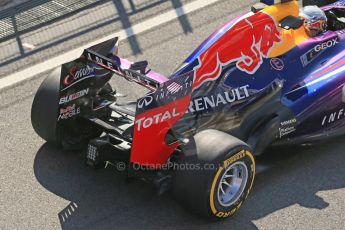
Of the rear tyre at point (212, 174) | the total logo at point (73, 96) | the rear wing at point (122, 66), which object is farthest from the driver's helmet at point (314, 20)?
the total logo at point (73, 96)

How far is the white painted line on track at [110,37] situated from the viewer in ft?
28.4

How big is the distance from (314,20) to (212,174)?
234 cm

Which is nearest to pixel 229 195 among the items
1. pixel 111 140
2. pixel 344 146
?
pixel 111 140

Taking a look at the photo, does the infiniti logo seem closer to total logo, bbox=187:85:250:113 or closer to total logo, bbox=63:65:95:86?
total logo, bbox=187:85:250:113

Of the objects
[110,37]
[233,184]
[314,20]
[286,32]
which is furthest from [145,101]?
[110,37]

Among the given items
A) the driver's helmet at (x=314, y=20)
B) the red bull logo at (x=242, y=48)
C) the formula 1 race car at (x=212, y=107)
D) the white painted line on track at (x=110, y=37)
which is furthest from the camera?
the white painted line on track at (x=110, y=37)

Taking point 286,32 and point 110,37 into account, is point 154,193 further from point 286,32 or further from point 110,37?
point 110,37

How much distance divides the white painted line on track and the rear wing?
2.31m

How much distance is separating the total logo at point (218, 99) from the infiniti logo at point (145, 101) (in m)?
0.65

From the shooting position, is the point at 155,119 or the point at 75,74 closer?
the point at 155,119

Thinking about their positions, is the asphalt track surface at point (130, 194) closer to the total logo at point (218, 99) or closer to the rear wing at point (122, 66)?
the total logo at point (218, 99)

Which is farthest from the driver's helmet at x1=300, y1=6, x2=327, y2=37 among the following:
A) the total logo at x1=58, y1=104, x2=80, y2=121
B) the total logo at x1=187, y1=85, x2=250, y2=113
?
the total logo at x1=58, y1=104, x2=80, y2=121

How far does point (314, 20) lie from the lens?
23.3ft

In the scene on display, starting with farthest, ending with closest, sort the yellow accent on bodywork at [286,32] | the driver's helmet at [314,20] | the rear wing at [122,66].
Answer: the driver's helmet at [314,20]
the yellow accent on bodywork at [286,32]
the rear wing at [122,66]
